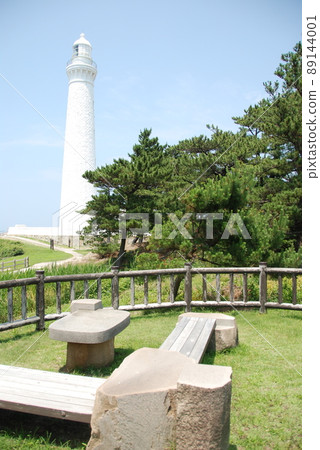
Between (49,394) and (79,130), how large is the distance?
27165 mm

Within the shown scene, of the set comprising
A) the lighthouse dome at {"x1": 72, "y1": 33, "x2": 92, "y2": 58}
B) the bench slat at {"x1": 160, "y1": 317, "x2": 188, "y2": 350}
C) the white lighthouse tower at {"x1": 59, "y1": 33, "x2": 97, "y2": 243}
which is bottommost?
the bench slat at {"x1": 160, "y1": 317, "x2": 188, "y2": 350}

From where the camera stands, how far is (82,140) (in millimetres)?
27891

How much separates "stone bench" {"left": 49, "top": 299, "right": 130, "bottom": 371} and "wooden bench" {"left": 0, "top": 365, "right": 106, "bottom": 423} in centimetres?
60

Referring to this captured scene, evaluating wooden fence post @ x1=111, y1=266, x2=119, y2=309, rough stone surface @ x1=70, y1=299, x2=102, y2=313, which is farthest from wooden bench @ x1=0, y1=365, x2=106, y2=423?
wooden fence post @ x1=111, y1=266, x2=119, y2=309

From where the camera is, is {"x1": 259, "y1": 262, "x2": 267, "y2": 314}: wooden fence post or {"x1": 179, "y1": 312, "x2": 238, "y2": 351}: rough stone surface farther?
{"x1": 259, "y1": 262, "x2": 267, "y2": 314}: wooden fence post

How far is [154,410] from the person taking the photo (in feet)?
6.63

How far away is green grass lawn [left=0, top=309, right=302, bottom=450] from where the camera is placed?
2.69 meters

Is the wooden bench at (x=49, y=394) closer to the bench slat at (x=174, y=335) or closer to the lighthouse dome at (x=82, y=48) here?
the bench slat at (x=174, y=335)

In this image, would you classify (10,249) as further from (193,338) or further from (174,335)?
(193,338)

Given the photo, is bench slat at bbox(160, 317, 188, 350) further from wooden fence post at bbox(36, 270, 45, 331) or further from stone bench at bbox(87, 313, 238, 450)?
wooden fence post at bbox(36, 270, 45, 331)

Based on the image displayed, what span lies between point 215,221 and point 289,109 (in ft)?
19.1

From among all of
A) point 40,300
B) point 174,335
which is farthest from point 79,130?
point 174,335

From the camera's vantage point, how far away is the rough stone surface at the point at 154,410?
6.45 feet
